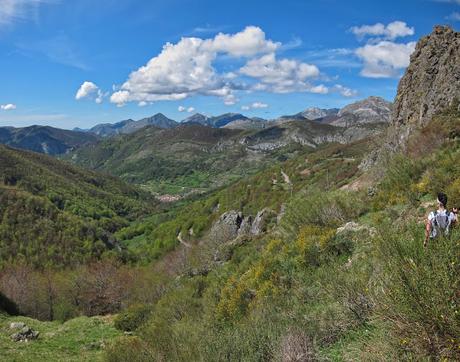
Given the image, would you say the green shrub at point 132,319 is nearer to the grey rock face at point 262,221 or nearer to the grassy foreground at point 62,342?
the grassy foreground at point 62,342

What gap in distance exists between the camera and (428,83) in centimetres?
4472

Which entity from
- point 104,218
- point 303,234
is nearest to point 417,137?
point 303,234

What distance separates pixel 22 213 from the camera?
385 ft

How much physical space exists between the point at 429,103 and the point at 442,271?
41.3m

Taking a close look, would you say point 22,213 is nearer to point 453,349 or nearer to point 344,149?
point 344,149

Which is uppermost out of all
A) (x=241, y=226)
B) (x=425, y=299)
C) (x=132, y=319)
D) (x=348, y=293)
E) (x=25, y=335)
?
(x=425, y=299)

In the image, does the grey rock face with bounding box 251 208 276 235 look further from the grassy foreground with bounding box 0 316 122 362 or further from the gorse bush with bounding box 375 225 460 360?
the gorse bush with bounding box 375 225 460 360

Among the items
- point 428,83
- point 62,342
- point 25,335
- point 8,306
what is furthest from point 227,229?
point 25,335

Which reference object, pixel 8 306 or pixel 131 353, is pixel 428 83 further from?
pixel 8 306

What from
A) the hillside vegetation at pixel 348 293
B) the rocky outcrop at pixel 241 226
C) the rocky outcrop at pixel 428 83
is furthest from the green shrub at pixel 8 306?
the rocky outcrop at pixel 428 83

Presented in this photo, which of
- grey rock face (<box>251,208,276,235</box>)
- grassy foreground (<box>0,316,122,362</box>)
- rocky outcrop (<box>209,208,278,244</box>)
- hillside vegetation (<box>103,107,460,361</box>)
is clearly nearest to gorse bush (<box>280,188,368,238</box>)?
hillside vegetation (<box>103,107,460,361</box>)

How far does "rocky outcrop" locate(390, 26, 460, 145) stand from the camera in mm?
39559

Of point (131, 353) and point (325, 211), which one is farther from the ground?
point (325, 211)

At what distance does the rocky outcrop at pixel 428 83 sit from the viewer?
39.6 metres
